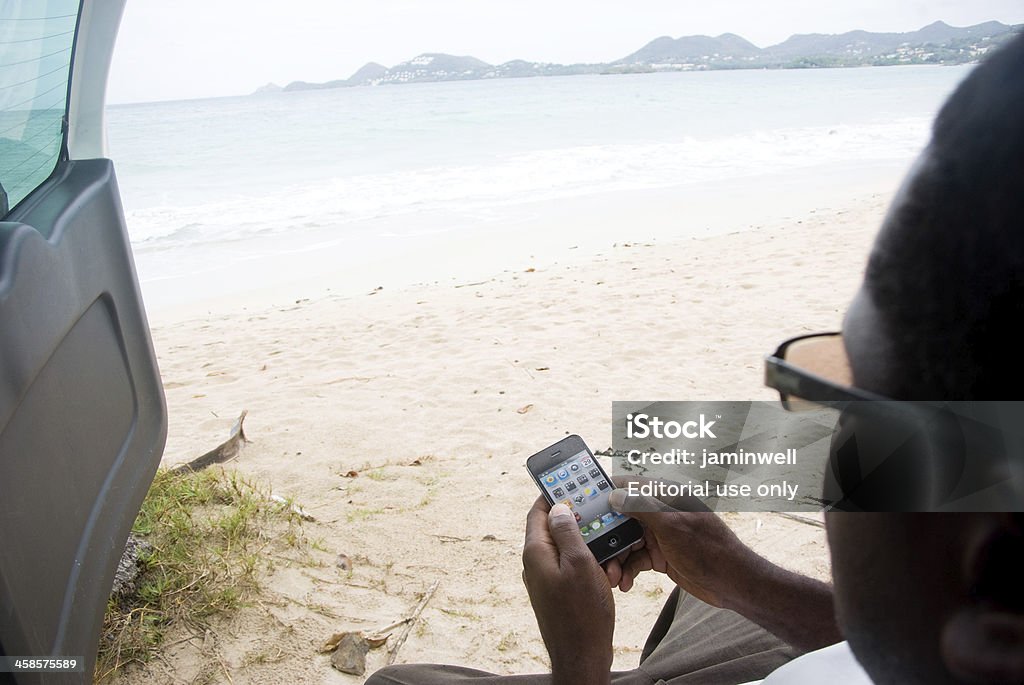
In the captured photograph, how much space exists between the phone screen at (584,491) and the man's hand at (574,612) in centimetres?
24

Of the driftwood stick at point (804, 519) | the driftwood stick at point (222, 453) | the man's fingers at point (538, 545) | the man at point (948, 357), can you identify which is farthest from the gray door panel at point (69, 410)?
the driftwood stick at point (804, 519)

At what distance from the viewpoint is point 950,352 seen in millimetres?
453

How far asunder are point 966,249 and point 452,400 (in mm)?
3554

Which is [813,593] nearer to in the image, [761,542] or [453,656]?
[453,656]

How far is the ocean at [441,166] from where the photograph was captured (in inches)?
330

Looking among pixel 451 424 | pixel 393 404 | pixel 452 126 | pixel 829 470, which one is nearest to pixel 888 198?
pixel 829 470

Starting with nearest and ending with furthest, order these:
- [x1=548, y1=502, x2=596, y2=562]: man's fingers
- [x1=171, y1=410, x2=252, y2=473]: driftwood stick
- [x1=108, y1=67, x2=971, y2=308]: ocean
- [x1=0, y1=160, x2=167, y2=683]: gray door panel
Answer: [x1=0, y1=160, x2=167, y2=683]: gray door panel < [x1=548, y1=502, x2=596, y2=562]: man's fingers < [x1=171, y1=410, x2=252, y2=473]: driftwood stick < [x1=108, y1=67, x2=971, y2=308]: ocean

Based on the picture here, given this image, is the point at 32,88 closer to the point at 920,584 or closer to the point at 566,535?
the point at 566,535

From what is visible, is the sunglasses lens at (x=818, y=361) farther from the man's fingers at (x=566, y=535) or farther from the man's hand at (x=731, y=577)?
the man's hand at (x=731, y=577)

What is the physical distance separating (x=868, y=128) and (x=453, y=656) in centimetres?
1744

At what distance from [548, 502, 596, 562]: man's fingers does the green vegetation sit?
1.35 metres

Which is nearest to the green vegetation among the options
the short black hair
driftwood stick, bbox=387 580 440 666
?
driftwood stick, bbox=387 580 440 666

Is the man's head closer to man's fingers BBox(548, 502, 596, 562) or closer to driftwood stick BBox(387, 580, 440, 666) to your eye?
man's fingers BBox(548, 502, 596, 562)

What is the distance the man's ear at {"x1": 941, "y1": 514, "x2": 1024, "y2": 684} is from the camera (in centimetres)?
49
